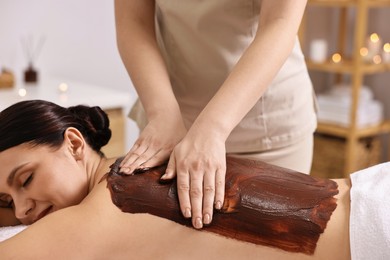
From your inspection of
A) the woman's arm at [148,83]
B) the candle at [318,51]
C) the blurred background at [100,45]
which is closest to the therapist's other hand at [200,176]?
the woman's arm at [148,83]

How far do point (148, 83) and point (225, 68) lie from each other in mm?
256

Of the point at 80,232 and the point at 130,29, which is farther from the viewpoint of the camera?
the point at 130,29

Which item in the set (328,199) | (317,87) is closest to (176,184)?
(328,199)

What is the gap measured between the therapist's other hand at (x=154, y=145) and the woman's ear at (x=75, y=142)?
0.16m

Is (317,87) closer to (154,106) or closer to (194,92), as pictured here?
(194,92)

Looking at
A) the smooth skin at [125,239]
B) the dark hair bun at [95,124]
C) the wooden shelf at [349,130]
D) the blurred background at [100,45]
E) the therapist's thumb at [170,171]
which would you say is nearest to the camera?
the smooth skin at [125,239]

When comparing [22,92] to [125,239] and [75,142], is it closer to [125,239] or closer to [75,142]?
[75,142]

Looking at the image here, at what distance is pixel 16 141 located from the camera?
159 cm

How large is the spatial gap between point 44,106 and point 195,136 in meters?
0.42

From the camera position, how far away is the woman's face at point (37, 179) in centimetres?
157

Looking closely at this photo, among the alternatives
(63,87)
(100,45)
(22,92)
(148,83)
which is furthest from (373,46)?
(148,83)

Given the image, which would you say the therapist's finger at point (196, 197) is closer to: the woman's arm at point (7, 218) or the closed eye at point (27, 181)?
the closed eye at point (27, 181)

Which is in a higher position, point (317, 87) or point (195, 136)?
point (195, 136)

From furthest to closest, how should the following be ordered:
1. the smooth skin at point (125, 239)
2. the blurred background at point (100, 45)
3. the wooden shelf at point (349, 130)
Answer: the wooden shelf at point (349, 130)
the blurred background at point (100, 45)
the smooth skin at point (125, 239)
